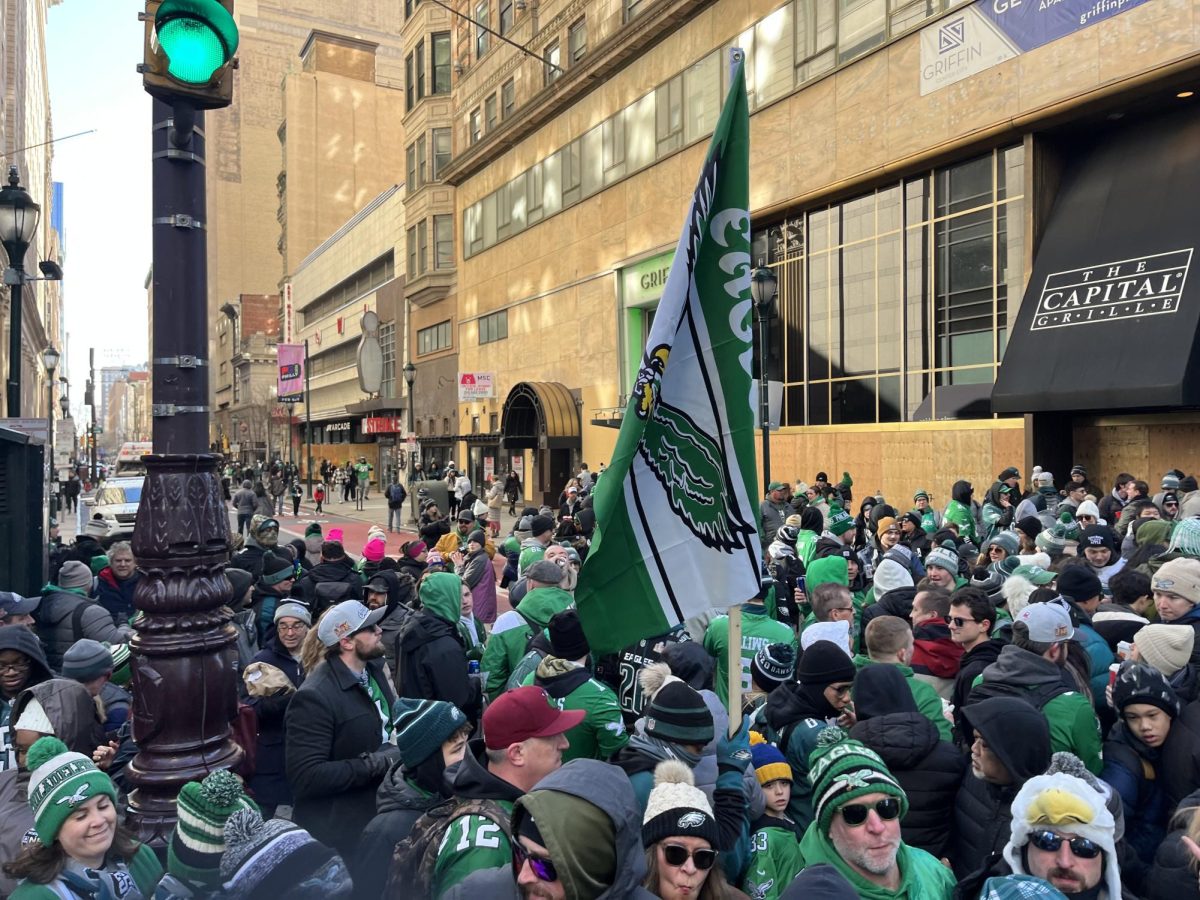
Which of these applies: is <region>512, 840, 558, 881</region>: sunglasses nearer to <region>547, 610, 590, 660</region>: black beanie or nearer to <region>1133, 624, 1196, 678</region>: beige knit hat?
<region>547, 610, 590, 660</region>: black beanie

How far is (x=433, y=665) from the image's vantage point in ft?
17.7

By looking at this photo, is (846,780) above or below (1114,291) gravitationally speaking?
below

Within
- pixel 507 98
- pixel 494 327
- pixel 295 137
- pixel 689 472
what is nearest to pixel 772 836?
pixel 689 472

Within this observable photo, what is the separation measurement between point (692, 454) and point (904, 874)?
7.23 ft

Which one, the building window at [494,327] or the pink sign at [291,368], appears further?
the pink sign at [291,368]

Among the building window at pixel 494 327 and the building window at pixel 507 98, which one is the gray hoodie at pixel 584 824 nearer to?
the building window at pixel 494 327

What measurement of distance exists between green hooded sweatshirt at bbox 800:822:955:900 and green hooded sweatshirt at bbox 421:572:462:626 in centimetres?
311

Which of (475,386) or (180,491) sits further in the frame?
(475,386)

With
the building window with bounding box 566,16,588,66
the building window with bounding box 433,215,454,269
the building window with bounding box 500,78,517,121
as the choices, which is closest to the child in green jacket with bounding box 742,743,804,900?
the building window with bounding box 566,16,588,66

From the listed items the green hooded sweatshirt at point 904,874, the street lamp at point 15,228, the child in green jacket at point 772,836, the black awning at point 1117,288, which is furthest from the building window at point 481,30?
the green hooded sweatshirt at point 904,874

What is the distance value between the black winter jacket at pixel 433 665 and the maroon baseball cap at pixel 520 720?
229cm

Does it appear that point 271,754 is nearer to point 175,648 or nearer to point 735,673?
point 175,648

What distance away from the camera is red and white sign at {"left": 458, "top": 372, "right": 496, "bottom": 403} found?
1587 inches

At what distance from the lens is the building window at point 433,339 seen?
4850 cm
